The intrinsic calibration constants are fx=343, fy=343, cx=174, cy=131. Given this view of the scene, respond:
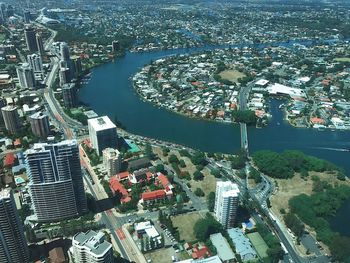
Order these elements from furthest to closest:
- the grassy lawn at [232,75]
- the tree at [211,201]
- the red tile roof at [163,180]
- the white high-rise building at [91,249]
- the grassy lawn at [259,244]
Answer: the grassy lawn at [232,75], the red tile roof at [163,180], the tree at [211,201], the grassy lawn at [259,244], the white high-rise building at [91,249]

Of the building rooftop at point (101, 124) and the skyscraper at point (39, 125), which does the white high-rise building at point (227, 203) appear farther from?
the skyscraper at point (39, 125)

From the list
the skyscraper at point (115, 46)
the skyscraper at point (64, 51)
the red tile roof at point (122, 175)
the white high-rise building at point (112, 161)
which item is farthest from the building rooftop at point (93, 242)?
the skyscraper at point (115, 46)

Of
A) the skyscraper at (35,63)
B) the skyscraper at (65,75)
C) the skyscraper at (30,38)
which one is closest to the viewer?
the skyscraper at (65,75)

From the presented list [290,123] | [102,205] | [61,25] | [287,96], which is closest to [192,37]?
[61,25]

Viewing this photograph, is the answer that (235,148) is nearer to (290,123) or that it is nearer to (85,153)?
(290,123)

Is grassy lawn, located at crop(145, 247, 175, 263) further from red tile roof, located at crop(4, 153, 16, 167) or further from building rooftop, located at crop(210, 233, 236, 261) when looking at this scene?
red tile roof, located at crop(4, 153, 16, 167)

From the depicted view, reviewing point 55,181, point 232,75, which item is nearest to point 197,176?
point 55,181

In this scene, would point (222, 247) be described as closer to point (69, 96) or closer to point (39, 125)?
point (39, 125)
